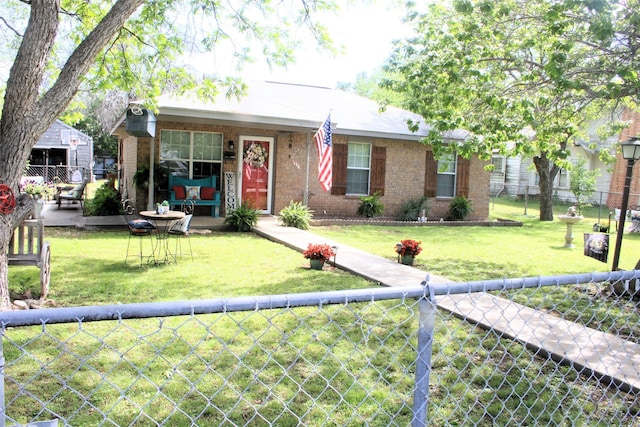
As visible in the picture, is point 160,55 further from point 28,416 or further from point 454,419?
point 454,419

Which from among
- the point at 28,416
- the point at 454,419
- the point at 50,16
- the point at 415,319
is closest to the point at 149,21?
the point at 50,16

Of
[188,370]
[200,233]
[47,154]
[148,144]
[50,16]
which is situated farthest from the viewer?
[47,154]

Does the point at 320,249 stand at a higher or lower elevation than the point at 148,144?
lower

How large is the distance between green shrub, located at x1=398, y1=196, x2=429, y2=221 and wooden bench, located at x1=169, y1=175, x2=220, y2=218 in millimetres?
6368

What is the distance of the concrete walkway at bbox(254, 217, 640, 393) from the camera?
466 cm

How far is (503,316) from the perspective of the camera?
5238 mm

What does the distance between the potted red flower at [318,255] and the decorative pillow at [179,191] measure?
7058 mm

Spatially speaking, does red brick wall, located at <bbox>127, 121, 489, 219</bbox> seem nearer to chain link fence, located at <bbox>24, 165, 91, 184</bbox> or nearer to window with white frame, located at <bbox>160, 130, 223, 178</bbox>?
window with white frame, located at <bbox>160, 130, 223, 178</bbox>

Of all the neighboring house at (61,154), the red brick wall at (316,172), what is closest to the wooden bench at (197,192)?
the red brick wall at (316,172)

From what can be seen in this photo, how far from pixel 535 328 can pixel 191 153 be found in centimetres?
1196

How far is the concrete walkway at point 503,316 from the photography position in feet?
15.6

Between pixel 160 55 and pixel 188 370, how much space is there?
6.61m

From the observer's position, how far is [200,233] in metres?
13.4

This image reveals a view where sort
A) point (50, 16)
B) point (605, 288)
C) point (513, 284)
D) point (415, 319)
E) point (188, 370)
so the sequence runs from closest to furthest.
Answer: point (513, 284)
point (188, 370)
point (50, 16)
point (415, 319)
point (605, 288)
